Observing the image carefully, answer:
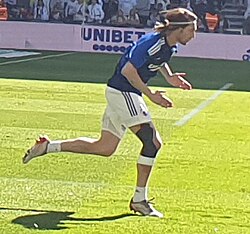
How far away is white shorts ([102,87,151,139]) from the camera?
8.29 m

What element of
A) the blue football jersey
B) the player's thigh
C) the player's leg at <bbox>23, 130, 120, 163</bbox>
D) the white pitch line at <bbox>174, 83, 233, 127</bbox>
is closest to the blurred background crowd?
the white pitch line at <bbox>174, 83, 233, 127</bbox>

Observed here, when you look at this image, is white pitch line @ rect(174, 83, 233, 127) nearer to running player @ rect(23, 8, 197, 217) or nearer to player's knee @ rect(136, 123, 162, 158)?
running player @ rect(23, 8, 197, 217)

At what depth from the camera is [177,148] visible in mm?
12016

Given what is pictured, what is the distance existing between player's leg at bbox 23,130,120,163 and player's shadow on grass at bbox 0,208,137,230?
686 mm

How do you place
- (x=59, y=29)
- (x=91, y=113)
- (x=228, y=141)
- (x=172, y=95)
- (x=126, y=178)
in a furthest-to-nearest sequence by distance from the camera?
(x=59, y=29) < (x=172, y=95) < (x=91, y=113) < (x=228, y=141) < (x=126, y=178)

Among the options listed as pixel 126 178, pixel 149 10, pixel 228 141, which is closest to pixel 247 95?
pixel 228 141

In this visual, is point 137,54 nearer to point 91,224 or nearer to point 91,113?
point 91,224

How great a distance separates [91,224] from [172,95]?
10958mm

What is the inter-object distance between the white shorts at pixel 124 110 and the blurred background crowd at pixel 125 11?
22.9 metres

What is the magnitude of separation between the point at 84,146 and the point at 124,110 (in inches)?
27.1

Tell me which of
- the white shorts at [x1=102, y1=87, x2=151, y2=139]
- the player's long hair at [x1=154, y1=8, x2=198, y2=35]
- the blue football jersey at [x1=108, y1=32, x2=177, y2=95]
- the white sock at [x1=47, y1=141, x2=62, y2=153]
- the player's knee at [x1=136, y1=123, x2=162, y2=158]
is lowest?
the white sock at [x1=47, y1=141, x2=62, y2=153]

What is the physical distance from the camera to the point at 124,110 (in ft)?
27.4

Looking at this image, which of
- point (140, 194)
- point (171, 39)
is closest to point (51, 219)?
point (140, 194)

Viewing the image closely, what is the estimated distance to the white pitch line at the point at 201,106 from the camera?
1463 cm
